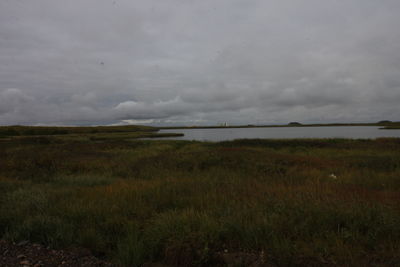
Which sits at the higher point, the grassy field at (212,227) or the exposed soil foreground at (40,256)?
the grassy field at (212,227)

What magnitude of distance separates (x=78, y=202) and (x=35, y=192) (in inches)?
112

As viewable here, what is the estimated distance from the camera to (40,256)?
153 inches

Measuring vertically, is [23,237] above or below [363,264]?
below

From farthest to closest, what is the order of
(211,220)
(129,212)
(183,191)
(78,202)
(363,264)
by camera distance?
(183,191) < (78,202) < (129,212) < (211,220) < (363,264)

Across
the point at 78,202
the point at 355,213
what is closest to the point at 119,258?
the point at 78,202

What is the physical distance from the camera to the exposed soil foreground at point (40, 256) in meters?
3.65

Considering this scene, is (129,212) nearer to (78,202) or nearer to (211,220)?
(78,202)

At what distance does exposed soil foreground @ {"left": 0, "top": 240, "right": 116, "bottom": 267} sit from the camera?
3652 mm

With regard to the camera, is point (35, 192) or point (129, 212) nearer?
point (129, 212)

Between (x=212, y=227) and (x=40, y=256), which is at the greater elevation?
(x=212, y=227)

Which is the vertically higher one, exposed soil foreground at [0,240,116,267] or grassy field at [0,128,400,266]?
grassy field at [0,128,400,266]

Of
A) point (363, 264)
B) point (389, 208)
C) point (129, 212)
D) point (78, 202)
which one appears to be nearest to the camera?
point (363, 264)

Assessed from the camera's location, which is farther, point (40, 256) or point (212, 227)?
point (212, 227)

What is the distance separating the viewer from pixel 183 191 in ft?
25.3
